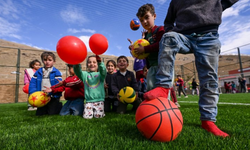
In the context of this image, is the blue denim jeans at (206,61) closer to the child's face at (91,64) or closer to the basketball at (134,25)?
the child's face at (91,64)

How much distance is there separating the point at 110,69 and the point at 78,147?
3662mm

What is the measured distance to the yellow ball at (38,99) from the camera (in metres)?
3.37

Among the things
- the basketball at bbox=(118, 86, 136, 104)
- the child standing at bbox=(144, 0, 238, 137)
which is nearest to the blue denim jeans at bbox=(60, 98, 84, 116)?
the basketball at bbox=(118, 86, 136, 104)

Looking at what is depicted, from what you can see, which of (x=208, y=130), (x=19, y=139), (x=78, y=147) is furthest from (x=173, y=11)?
(x=19, y=139)

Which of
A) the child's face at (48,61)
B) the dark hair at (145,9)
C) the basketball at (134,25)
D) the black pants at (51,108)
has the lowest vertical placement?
the black pants at (51,108)

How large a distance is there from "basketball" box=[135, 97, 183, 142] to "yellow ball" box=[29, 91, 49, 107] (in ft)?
9.63

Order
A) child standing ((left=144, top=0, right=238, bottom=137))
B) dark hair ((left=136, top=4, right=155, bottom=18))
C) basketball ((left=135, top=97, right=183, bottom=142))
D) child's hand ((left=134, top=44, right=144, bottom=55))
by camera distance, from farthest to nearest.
Answer: dark hair ((left=136, top=4, right=155, bottom=18)) → child's hand ((left=134, top=44, right=144, bottom=55)) → child standing ((left=144, top=0, right=238, bottom=137)) → basketball ((left=135, top=97, right=183, bottom=142))

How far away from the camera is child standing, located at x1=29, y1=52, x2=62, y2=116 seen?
12.7ft

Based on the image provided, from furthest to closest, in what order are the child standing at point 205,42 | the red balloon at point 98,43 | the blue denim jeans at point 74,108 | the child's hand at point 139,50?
the blue denim jeans at point 74,108 < the red balloon at point 98,43 < the child's hand at point 139,50 < the child standing at point 205,42

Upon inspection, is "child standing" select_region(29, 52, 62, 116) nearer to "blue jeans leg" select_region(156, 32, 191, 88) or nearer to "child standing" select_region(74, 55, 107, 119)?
"child standing" select_region(74, 55, 107, 119)

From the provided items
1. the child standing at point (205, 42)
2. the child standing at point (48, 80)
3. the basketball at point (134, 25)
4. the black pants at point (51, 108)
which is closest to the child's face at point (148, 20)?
the child standing at point (205, 42)

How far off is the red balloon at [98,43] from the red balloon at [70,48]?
0.35 meters

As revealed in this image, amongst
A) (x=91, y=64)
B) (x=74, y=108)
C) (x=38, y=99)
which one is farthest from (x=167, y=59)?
(x=38, y=99)

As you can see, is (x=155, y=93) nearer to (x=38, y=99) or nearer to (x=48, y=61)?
(x=38, y=99)
